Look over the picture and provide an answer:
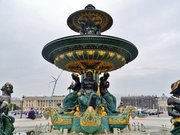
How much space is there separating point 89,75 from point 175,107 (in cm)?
457

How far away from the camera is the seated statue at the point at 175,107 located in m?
4.67

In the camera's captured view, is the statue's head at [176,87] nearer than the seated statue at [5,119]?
Yes

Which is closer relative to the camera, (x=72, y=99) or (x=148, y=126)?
(x=72, y=99)

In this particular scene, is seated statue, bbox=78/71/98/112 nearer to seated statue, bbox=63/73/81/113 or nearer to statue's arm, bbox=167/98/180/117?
seated statue, bbox=63/73/81/113

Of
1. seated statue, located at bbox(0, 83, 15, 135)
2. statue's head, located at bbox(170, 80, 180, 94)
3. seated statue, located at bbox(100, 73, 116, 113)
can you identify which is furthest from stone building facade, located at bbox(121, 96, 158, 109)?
seated statue, located at bbox(0, 83, 15, 135)

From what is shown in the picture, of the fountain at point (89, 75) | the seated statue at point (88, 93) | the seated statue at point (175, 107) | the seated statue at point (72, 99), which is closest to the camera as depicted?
the seated statue at point (175, 107)

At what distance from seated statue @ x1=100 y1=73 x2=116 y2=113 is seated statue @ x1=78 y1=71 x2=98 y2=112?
1.55 ft

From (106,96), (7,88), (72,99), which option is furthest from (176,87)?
(72,99)

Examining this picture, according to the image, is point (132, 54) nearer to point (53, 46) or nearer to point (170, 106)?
point (53, 46)

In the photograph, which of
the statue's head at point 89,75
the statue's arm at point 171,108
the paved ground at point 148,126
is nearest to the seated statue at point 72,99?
the statue's head at point 89,75

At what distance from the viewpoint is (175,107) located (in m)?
4.74

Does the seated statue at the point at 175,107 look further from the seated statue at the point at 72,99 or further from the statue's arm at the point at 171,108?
the seated statue at the point at 72,99

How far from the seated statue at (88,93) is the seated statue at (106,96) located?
0.47 m

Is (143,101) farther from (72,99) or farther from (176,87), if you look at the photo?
(176,87)
